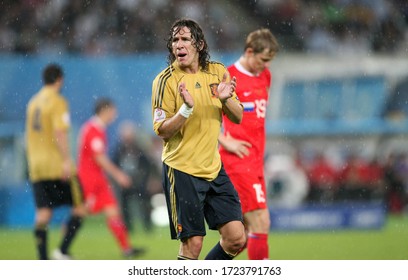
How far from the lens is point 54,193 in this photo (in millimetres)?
9938

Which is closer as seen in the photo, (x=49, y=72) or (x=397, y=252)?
(x=49, y=72)

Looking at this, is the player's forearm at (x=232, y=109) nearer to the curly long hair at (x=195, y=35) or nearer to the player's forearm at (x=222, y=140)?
the curly long hair at (x=195, y=35)

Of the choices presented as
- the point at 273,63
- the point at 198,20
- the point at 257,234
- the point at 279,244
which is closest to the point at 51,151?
the point at 257,234

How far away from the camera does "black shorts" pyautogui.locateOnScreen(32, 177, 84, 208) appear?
9836mm

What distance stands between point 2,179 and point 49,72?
662cm

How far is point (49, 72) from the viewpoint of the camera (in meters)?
9.82

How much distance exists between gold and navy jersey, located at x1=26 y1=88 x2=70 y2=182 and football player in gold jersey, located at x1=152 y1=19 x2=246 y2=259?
150 inches

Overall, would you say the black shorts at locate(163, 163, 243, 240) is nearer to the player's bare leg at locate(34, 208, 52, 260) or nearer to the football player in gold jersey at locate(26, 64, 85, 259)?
the player's bare leg at locate(34, 208, 52, 260)

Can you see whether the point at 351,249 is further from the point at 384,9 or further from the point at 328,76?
the point at 384,9

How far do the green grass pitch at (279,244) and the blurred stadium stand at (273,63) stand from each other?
2715 millimetres

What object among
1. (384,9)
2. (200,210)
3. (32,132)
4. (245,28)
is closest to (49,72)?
(32,132)

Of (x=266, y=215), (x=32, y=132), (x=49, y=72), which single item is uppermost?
(x=49, y=72)

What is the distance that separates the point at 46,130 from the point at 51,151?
0.89 feet

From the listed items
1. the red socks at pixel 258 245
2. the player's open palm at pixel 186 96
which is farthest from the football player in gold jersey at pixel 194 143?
the red socks at pixel 258 245
